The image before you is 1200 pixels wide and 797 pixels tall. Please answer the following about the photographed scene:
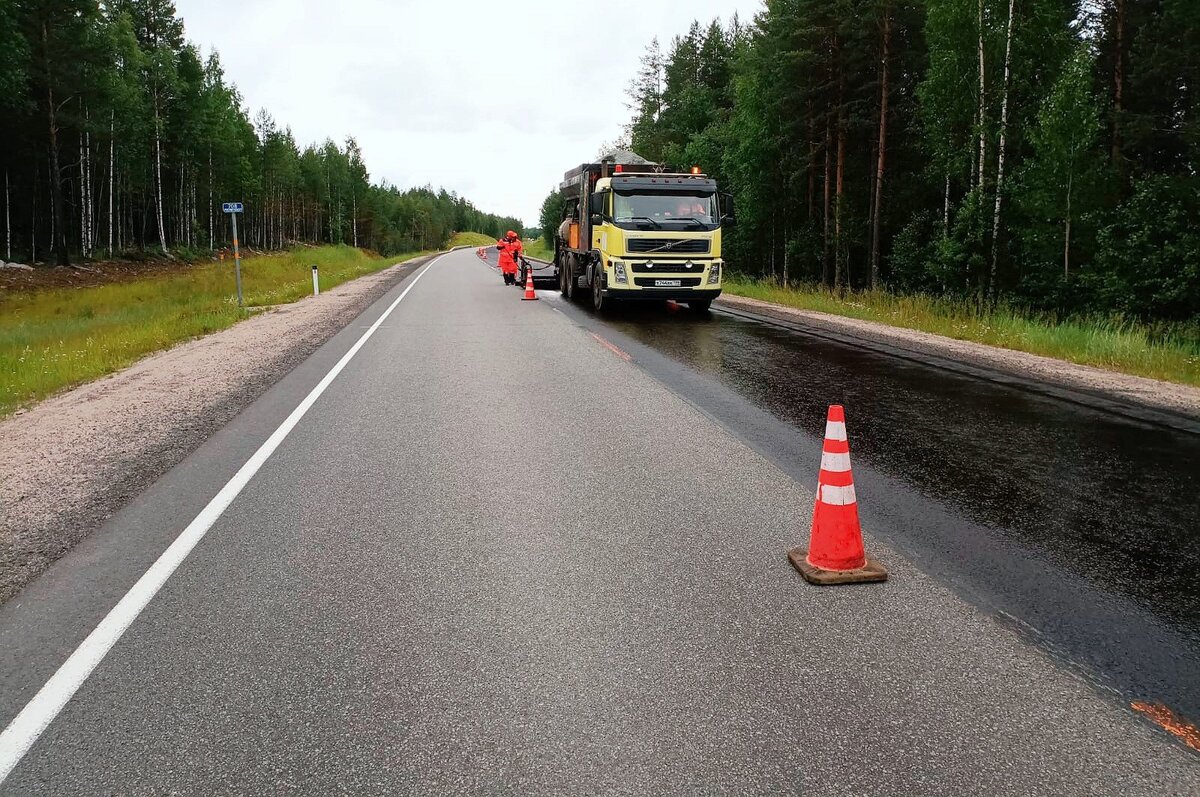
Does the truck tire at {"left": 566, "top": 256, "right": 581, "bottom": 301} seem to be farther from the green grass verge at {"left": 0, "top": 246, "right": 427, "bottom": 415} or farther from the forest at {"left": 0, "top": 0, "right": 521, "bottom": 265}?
the forest at {"left": 0, "top": 0, "right": 521, "bottom": 265}

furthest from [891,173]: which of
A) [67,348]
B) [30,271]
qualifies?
[30,271]

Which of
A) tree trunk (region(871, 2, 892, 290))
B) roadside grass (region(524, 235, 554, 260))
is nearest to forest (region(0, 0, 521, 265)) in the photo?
roadside grass (region(524, 235, 554, 260))

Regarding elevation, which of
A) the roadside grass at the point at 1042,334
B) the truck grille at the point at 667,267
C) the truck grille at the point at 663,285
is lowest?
the roadside grass at the point at 1042,334

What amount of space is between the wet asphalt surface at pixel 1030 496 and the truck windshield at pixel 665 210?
22.6ft

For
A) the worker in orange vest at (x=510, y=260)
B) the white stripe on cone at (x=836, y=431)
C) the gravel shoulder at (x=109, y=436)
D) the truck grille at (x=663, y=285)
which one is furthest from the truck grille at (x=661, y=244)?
the worker in orange vest at (x=510, y=260)

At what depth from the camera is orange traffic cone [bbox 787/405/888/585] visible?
4.04 meters

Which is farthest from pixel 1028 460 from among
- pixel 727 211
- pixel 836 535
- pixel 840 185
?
pixel 840 185

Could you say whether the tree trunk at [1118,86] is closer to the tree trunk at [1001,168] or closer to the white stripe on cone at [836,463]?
the tree trunk at [1001,168]

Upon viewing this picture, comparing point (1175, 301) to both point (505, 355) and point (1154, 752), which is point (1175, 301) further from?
point (1154, 752)

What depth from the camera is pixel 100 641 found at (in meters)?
3.39

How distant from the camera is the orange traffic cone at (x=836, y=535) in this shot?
13.2 ft

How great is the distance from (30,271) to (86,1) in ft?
44.5

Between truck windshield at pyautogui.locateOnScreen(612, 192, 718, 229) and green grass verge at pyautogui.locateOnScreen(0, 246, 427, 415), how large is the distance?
913 centimetres

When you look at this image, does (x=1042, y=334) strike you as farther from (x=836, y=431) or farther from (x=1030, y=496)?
(x=836, y=431)
